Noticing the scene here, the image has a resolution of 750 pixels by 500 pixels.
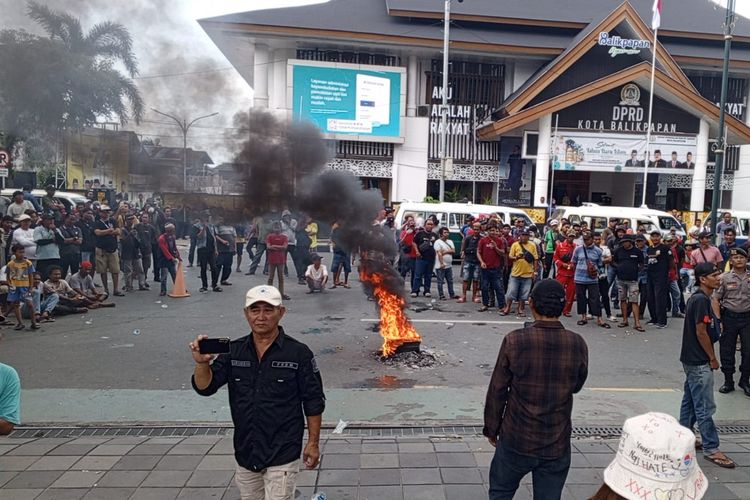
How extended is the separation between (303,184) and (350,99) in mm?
14784

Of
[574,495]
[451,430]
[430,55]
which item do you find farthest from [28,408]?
[430,55]

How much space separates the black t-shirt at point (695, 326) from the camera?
14.0ft

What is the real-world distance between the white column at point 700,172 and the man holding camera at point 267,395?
23.9 metres

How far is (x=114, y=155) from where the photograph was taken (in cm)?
746

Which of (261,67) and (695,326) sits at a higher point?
(261,67)

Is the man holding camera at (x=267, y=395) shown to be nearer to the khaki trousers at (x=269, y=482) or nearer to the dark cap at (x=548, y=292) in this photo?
the khaki trousers at (x=269, y=482)

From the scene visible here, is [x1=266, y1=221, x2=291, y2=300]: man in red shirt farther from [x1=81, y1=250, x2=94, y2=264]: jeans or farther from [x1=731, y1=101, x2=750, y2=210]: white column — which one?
[x1=731, y1=101, x2=750, y2=210]: white column

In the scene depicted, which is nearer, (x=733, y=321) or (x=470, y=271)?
(x=733, y=321)

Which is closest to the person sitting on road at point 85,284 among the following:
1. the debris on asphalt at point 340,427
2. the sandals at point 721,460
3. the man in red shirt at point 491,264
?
the debris on asphalt at point 340,427

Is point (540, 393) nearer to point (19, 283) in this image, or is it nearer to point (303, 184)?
point (303, 184)

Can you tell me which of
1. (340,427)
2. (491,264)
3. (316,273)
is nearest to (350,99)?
(316,273)

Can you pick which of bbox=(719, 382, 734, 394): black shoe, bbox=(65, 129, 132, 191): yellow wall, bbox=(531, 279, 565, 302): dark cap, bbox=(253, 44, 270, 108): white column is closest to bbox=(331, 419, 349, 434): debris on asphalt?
bbox=(531, 279, 565, 302): dark cap

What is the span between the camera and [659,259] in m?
9.32

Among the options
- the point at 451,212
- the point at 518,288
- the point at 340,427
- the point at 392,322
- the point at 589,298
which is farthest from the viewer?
the point at 451,212
